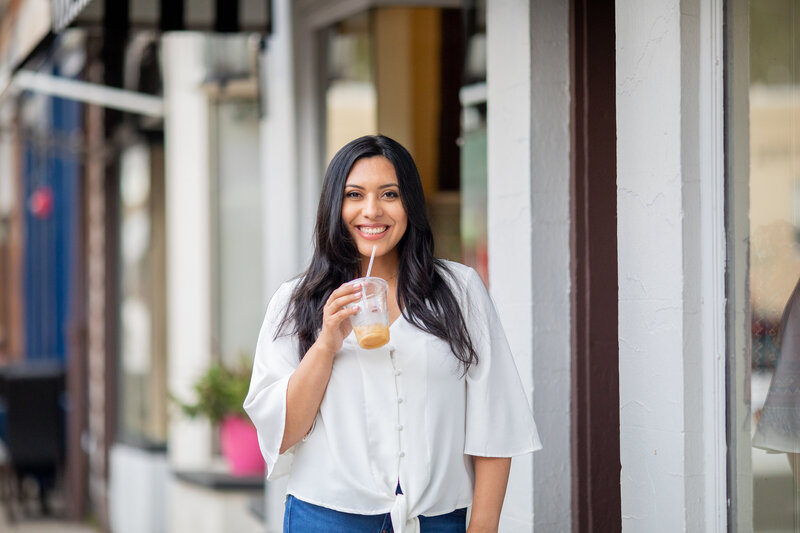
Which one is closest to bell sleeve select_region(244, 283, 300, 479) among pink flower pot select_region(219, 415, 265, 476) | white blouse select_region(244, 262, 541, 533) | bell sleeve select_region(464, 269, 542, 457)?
white blouse select_region(244, 262, 541, 533)

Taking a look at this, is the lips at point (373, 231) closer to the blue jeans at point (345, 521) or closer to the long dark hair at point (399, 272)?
the long dark hair at point (399, 272)

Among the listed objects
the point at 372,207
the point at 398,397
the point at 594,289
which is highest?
the point at 372,207

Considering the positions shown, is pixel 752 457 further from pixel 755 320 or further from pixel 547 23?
pixel 547 23

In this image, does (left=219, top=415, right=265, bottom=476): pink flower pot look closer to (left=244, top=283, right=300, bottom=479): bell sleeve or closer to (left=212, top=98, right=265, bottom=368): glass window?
(left=212, top=98, right=265, bottom=368): glass window

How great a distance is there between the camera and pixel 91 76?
844 centimetres

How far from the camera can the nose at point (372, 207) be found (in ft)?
8.23

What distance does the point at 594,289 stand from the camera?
10.8 ft

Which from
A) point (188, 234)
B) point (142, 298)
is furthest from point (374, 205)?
point (142, 298)

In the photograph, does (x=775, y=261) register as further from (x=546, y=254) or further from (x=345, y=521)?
(x=345, y=521)

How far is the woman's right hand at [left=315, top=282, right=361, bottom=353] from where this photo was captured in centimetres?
238

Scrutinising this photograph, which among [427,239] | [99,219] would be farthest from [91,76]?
[427,239]

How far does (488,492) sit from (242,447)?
389 cm

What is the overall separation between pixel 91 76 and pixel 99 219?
48.8 inches

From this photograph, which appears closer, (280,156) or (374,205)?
(374,205)
